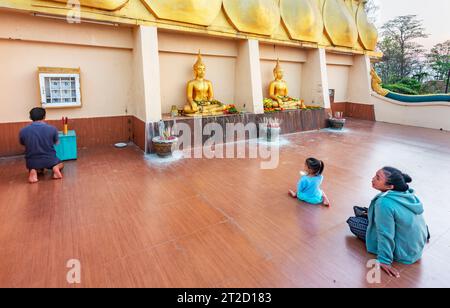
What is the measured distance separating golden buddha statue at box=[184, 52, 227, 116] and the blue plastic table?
8.95 ft

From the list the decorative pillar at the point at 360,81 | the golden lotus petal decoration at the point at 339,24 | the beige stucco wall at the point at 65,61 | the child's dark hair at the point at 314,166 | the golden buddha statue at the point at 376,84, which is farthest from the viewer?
the decorative pillar at the point at 360,81

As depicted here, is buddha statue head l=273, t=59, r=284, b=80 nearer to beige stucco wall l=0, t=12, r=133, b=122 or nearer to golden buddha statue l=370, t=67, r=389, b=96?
beige stucco wall l=0, t=12, r=133, b=122

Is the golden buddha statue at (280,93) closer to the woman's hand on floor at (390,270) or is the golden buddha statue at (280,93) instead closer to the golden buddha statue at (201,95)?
the golden buddha statue at (201,95)

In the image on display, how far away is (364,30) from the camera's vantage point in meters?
11.2

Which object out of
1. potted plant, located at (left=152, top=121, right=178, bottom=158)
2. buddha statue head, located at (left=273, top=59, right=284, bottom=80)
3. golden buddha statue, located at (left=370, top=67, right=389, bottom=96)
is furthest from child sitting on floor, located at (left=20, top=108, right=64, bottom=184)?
golden buddha statue, located at (left=370, top=67, right=389, bottom=96)

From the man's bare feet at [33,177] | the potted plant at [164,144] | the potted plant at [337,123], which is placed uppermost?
the potted plant at [337,123]

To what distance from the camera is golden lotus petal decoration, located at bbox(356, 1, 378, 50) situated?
1110 centimetres

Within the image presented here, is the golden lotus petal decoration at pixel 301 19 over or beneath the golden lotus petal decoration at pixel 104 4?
over

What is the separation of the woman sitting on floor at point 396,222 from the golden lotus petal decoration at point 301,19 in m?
7.54

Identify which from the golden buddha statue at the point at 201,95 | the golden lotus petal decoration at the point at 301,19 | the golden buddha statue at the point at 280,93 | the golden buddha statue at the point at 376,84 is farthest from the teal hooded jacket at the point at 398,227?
the golden buddha statue at the point at 376,84

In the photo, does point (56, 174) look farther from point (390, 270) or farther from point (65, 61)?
point (390, 270)

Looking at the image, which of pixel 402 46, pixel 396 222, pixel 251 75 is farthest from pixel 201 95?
pixel 402 46

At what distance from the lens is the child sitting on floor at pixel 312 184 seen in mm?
3607

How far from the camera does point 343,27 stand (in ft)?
33.3
